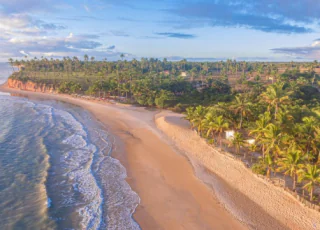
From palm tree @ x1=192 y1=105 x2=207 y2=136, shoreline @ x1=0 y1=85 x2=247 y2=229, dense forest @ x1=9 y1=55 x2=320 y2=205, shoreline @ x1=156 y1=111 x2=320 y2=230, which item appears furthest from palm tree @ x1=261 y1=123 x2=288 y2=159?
palm tree @ x1=192 y1=105 x2=207 y2=136

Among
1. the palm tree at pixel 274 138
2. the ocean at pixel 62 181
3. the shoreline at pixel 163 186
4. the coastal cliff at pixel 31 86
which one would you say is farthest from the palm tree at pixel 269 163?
the coastal cliff at pixel 31 86

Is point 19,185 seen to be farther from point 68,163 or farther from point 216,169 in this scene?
point 216,169

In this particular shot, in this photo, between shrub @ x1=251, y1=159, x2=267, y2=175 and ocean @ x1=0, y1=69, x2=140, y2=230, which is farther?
shrub @ x1=251, y1=159, x2=267, y2=175

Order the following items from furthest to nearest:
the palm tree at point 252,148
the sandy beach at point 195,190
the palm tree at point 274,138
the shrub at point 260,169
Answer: the palm tree at point 252,148 < the palm tree at point 274,138 < the shrub at point 260,169 < the sandy beach at point 195,190

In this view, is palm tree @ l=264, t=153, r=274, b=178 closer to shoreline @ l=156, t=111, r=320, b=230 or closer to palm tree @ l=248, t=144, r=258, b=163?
shoreline @ l=156, t=111, r=320, b=230

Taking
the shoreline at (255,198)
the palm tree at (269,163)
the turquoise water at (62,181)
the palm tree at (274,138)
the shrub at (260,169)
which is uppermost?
the palm tree at (274,138)

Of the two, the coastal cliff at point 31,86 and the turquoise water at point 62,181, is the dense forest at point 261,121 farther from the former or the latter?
the coastal cliff at point 31,86

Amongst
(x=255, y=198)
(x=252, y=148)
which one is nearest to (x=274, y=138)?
A: (x=252, y=148)
